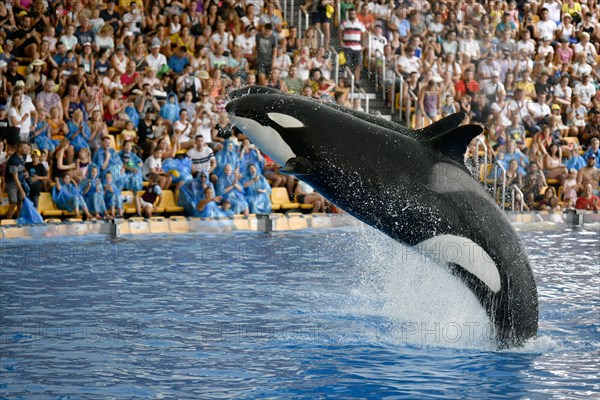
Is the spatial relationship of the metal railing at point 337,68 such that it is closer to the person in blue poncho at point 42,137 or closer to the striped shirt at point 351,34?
the striped shirt at point 351,34

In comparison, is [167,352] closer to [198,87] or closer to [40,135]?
[40,135]

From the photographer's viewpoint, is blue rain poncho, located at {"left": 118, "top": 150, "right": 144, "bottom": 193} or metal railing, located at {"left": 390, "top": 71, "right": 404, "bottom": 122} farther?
metal railing, located at {"left": 390, "top": 71, "right": 404, "bottom": 122}

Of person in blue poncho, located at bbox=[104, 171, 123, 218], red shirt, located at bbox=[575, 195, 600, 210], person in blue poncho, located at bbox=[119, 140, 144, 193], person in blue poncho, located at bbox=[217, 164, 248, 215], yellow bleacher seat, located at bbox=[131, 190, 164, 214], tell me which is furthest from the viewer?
red shirt, located at bbox=[575, 195, 600, 210]

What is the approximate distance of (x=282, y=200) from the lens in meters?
18.2

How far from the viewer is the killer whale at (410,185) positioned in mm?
7949

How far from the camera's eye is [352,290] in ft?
38.1

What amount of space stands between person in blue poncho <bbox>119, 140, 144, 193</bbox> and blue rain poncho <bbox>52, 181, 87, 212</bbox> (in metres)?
0.99

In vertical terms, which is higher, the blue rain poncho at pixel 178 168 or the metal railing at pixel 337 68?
the metal railing at pixel 337 68

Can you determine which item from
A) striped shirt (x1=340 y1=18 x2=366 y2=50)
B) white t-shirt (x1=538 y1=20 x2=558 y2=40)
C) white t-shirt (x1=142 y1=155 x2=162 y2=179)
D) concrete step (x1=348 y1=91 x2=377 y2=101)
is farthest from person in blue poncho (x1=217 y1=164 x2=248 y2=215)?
white t-shirt (x1=538 y1=20 x2=558 y2=40)

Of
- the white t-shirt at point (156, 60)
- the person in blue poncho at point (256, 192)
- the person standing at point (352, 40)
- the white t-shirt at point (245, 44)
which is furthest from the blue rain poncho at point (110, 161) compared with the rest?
the person standing at point (352, 40)

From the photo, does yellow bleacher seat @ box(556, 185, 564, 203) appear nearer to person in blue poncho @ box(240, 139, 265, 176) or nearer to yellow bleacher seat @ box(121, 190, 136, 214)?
person in blue poncho @ box(240, 139, 265, 176)

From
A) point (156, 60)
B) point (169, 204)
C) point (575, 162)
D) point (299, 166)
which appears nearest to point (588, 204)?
point (575, 162)

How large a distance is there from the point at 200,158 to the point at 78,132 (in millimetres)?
2110

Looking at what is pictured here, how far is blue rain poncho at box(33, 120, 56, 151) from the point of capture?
16781 mm
